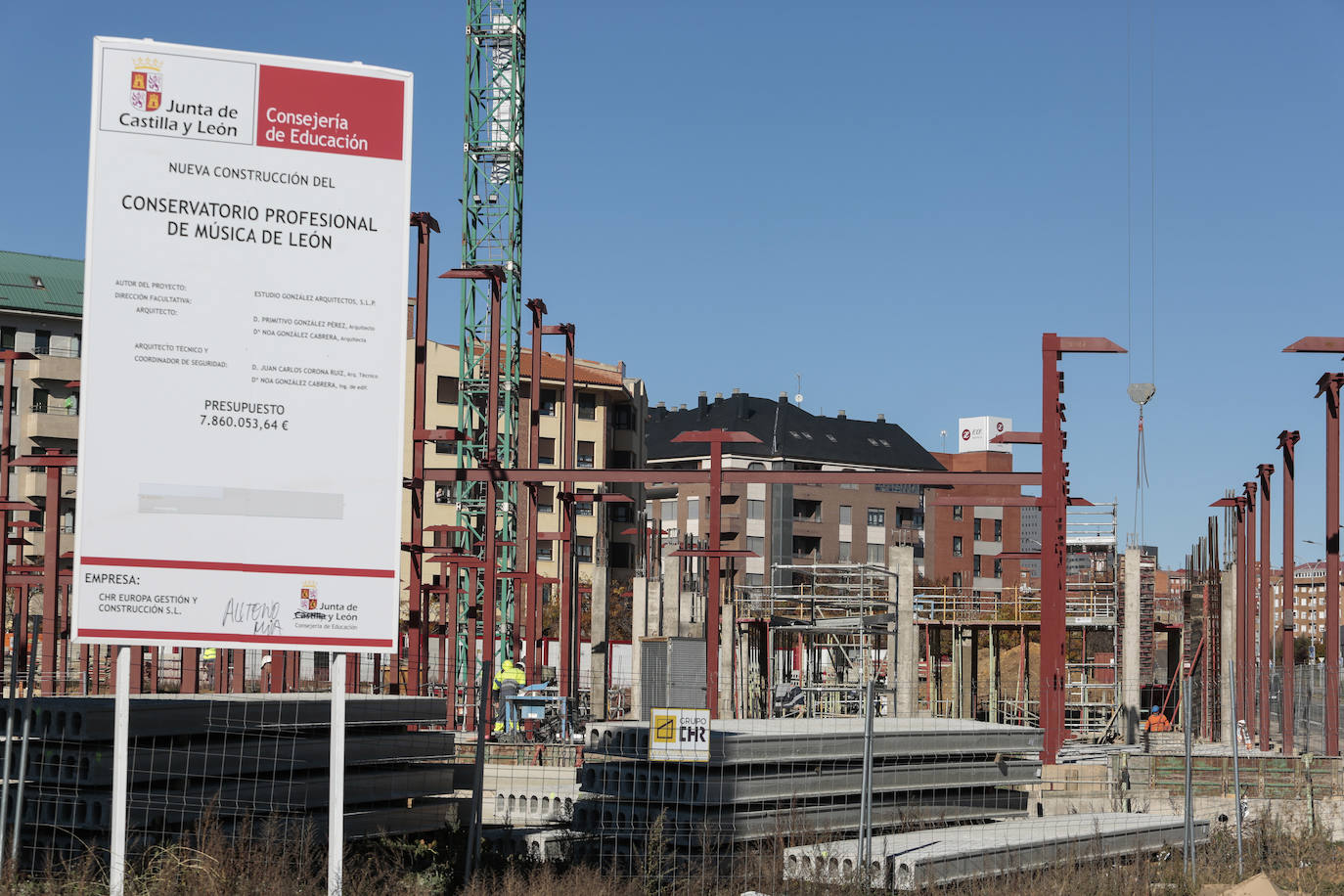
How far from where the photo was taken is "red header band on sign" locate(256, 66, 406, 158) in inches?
322

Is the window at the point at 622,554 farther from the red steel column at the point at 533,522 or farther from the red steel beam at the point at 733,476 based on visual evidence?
the red steel beam at the point at 733,476

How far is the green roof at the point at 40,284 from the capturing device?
251 feet

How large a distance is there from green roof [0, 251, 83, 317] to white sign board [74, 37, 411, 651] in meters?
74.4

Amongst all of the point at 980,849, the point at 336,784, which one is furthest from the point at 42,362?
the point at 336,784

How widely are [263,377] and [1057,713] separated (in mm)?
13082

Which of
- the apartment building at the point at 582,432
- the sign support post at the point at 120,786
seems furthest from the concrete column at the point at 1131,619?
the apartment building at the point at 582,432

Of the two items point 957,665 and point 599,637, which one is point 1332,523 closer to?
point 957,665

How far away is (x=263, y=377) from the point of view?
8141 mm

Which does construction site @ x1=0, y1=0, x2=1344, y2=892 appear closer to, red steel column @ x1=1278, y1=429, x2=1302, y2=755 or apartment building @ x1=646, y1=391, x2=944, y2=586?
red steel column @ x1=1278, y1=429, x2=1302, y2=755

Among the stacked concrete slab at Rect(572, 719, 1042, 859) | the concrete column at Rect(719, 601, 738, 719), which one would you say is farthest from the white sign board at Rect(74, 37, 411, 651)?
the concrete column at Rect(719, 601, 738, 719)

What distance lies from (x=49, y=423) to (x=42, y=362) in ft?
10.7

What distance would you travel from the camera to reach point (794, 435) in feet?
319

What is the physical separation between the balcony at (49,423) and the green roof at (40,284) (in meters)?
8.36

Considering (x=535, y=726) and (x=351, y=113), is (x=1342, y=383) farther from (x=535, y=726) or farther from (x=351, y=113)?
(x=351, y=113)
